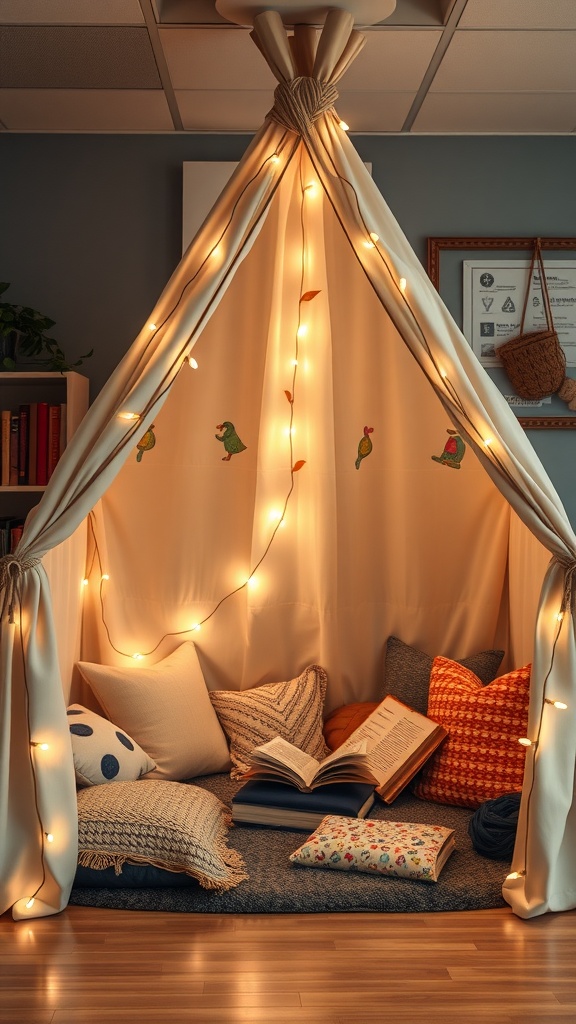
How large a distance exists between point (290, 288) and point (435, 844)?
70.1 inches

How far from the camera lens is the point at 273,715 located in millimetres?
2898

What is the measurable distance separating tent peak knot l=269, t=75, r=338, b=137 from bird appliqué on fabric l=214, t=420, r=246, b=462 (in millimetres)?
1062

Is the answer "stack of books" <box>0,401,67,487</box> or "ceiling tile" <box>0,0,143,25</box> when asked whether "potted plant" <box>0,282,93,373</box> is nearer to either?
"stack of books" <box>0,401,67,487</box>

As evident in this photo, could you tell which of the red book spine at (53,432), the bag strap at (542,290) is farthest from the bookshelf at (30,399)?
the bag strap at (542,290)

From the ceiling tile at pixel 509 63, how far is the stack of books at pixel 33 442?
174cm

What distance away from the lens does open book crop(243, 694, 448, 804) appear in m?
2.49

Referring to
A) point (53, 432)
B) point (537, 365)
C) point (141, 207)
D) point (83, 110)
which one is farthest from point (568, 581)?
point (83, 110)

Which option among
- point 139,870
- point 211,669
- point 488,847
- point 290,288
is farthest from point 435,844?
point 290,288

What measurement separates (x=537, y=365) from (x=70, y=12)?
76.5 inches

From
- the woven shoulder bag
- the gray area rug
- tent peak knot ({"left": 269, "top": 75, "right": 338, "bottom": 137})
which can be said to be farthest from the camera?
the woven shoulder bag

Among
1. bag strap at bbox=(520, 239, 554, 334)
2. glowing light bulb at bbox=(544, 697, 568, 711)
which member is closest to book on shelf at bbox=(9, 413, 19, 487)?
bag strap at bbox=(520, 239, 554, 334)

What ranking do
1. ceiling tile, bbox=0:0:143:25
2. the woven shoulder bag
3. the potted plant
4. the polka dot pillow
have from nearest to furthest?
the polka dot pillow → ceiling tile, bbox=0:0:143:25 → the potted plant → the woven shoulder bag

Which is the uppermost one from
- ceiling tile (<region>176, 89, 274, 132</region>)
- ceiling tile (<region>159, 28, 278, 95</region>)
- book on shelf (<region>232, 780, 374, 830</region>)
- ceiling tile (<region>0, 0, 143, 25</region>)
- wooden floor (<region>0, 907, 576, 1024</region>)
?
ceiling tile (<region>176, 89, 274, 132</region>)

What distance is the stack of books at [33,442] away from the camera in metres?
3.30
